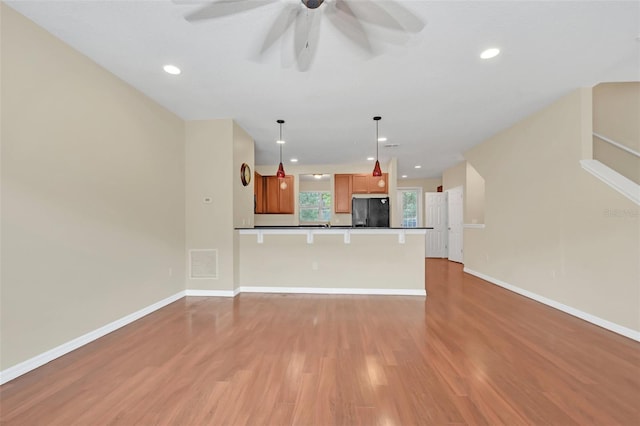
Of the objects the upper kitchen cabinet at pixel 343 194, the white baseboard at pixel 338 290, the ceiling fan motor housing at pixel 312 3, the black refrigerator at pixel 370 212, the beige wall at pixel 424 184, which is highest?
the ceiling fan motor housing at pixel 312 3

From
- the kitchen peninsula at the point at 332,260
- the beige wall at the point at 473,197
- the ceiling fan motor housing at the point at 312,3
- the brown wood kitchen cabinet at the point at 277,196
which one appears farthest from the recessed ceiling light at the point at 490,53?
the brown wood kitchen cabinet at the point at 277,196

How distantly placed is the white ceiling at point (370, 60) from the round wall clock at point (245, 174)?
66 centimetres

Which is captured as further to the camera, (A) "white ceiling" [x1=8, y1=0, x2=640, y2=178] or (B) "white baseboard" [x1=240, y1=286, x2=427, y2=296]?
(B) "white baseboard" [x1=240, y1=286, x2=427, y2=296]

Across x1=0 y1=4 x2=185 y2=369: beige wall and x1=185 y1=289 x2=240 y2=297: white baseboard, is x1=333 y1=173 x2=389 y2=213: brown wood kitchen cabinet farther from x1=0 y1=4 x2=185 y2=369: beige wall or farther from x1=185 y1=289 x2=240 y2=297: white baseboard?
x1=0 y1=4 x2=185 y2=369: beige wall

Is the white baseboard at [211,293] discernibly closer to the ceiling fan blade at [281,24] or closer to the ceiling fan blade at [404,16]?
the ceiling fan blade at [281,24]

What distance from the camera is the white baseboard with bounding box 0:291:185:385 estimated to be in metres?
1.85

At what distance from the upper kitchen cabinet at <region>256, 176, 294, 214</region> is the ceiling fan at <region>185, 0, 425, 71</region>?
4727 millimetres

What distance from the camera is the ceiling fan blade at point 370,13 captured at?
176 centimetres

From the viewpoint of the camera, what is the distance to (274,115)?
144 inches

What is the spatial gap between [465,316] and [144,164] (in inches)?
167

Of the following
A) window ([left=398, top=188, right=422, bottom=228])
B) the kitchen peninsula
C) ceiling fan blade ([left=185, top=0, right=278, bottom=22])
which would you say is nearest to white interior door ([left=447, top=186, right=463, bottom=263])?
window ([left=398, top=188, right=422, bottom=228])

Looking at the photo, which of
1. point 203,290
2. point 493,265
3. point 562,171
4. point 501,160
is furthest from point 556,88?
point 203,290

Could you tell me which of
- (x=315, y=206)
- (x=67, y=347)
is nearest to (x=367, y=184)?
(x=315, y=206)

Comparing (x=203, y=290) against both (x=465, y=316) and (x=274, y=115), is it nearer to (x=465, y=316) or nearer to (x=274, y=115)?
(x=274, y=115)
